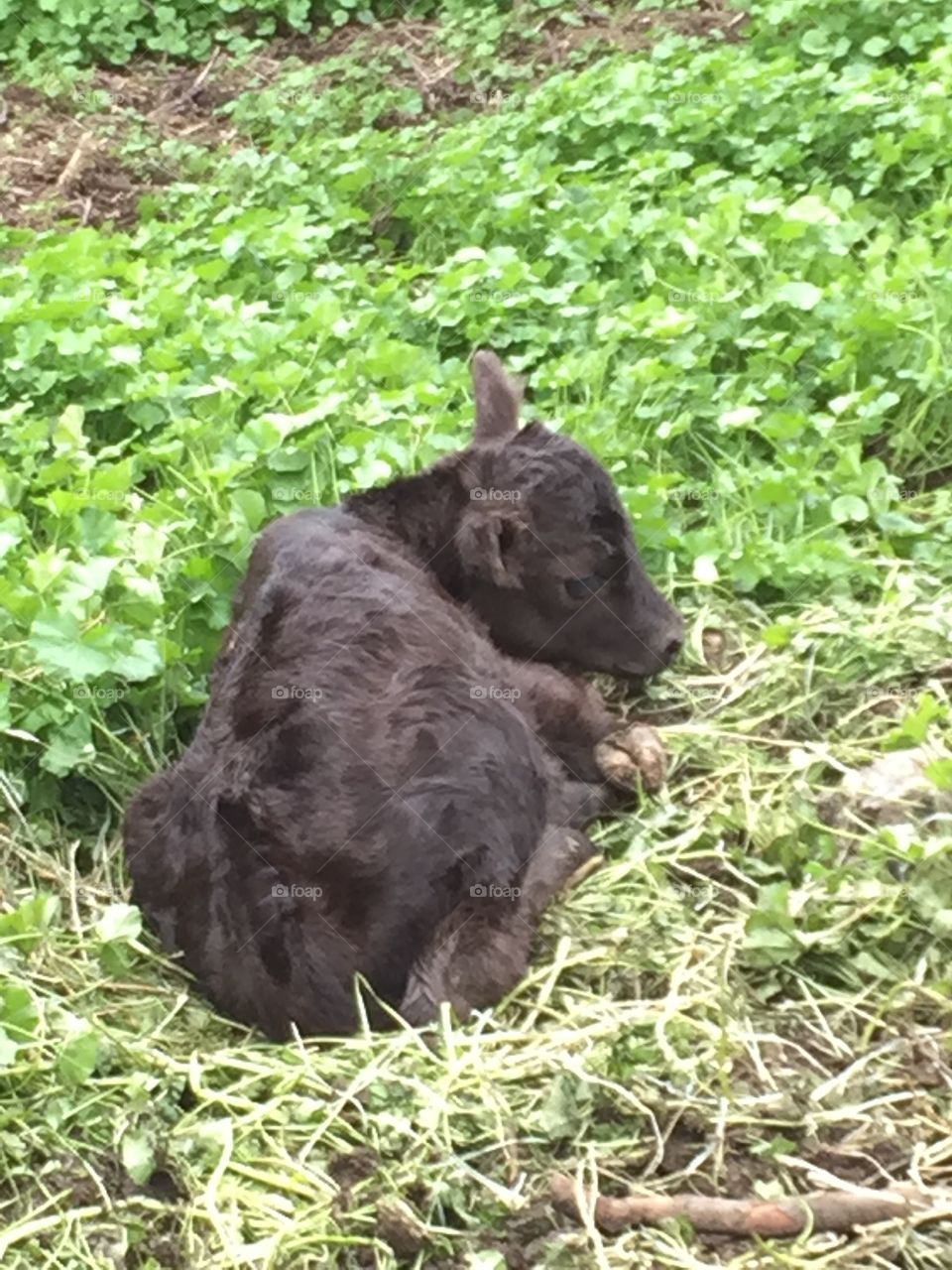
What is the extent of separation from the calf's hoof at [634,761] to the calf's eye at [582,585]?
1.39 feet

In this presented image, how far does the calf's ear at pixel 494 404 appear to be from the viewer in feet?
15.3

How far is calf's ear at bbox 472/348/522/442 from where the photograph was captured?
466 cm

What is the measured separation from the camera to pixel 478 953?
3506mm

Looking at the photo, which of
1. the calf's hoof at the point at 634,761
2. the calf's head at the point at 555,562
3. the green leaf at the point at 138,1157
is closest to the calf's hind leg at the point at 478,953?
the calf's hoof at the point at 634,761

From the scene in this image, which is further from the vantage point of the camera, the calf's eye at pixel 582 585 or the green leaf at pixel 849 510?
the green leaf at pixel 849 510

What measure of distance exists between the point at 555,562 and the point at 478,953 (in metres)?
1.27

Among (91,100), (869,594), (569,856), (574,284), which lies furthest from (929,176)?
(91,100)

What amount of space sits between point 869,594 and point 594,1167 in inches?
91.8

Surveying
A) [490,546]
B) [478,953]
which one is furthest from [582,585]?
[478,953]

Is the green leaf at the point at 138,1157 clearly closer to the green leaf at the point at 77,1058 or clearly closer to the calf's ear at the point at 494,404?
the green leaf at the point at 77,1058

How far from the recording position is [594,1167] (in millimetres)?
2953

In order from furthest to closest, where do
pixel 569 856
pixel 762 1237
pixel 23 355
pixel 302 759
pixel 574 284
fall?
pixel 574 284 < pixel 23 355 < pixel 569 856 < pixel 302 759 < pixel 762 1237

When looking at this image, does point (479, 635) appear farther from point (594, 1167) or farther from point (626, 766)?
point (594, 1167)

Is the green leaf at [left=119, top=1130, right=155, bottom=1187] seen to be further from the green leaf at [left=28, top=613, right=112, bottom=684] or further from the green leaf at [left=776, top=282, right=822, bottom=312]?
the green leaf at [left=776, top=282, right=822, bottom=312]
